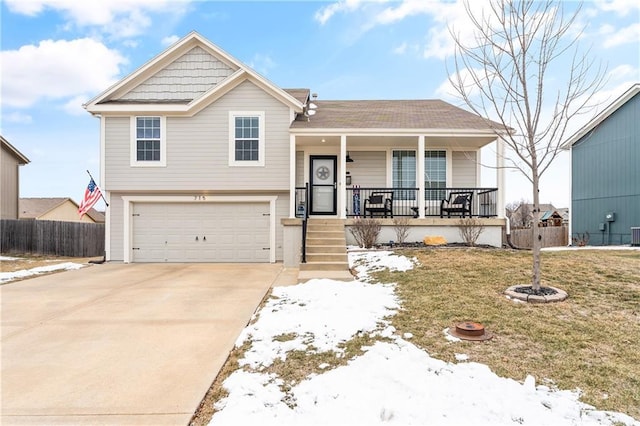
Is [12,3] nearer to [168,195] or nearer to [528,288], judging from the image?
[168,195]

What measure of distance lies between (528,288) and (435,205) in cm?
625

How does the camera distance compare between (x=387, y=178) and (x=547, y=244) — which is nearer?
(x=387, y=178)

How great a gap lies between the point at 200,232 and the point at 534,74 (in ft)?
31.4

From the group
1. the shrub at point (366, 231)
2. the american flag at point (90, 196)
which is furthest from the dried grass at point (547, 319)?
the american flag at point (90, 196)

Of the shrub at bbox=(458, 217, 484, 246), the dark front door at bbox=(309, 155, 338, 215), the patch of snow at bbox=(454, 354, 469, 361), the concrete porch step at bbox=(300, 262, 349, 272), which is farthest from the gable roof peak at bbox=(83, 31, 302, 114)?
the patch of snow at bbox=(454, 354, 469, 361)

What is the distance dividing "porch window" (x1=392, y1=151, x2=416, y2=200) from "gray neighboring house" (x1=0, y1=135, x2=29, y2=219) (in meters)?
20.4

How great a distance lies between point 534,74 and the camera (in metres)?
5.42

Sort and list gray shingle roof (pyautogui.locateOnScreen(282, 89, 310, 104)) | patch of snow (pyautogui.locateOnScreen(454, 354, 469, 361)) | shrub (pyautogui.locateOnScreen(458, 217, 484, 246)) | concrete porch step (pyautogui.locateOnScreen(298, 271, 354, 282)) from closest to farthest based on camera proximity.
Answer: patch of snow (pyautogui.locateOnScreen(454, 354, 469, 361)), concrete porch step (pyautogui.locateOnScreen(298, 271, 354, 282)), shrub (pyautogui.locateOnScreen(458, 217, 484, 246)), gray shingle roof (pyautogui.locateOnScreen(282, 89, 310, 104))

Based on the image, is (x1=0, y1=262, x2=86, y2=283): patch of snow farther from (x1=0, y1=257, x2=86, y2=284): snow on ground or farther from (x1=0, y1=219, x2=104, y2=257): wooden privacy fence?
(x1=0, y1=219, x2=104, y2=257): wooden privacy fence

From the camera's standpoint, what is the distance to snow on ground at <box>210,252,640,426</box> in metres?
2.38

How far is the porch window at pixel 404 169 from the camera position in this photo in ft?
38.6

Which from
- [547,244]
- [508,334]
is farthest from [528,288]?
[547,244]

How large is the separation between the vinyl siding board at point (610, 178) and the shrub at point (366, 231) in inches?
380

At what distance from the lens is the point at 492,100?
558cm
